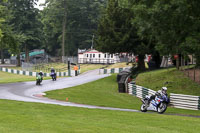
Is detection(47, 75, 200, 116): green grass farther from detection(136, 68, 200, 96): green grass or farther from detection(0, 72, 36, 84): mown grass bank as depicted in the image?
detection(0, 72, 36, 84): mown grass bank

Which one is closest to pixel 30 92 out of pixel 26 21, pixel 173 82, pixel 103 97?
pixel 103 97

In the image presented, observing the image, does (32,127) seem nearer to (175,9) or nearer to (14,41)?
(175,9)

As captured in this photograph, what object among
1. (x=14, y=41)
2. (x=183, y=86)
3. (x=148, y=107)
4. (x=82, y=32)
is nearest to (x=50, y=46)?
(x=82, y=32)

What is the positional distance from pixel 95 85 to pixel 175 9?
62.6ft

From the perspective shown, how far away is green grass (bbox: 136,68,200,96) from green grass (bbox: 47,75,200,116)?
2540 mm

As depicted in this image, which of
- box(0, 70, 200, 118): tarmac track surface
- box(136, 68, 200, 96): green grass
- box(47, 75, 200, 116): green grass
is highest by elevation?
box(136, 68, 200, 96): green grass

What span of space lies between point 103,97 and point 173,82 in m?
5.95

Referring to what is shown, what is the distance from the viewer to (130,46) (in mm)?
42594

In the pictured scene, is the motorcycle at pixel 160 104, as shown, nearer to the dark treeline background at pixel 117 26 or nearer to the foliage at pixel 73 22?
the dark treeline background at pixel 117 26

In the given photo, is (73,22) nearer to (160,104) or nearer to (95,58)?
(95,58)

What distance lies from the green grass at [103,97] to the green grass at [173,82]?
8.33 feet

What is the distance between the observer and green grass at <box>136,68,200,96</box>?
28239 mm

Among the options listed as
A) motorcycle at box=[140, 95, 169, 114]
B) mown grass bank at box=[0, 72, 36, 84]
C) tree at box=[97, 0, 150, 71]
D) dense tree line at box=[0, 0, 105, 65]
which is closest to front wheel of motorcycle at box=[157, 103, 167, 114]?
motorcycle at box=[140, 95, 169, 114]

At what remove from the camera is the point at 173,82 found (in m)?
30.7
